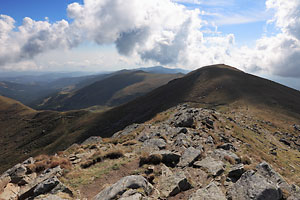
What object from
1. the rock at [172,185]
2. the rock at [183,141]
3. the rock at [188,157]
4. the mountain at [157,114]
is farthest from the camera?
the mountain at [157,114]

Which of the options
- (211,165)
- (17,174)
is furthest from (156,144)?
(17,174)

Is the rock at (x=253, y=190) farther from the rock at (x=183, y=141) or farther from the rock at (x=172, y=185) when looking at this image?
the rock at (x=183, y=141)

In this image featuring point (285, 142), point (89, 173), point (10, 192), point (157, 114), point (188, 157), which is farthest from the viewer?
point (157, 114)

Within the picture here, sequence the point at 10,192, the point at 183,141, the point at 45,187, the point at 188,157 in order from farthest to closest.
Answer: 1. the point at 183,141
2. the point at 188,157
3. the point at 10,192
4. the point at 45,187

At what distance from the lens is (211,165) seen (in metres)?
13.8

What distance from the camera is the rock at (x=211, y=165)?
41.7ft

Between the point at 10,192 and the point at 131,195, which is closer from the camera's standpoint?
the point at 131,195

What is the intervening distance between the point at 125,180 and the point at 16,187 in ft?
29.9

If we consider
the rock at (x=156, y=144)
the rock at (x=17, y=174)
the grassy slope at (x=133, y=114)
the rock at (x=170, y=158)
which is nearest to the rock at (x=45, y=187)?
the rock at (x=17, y=174)

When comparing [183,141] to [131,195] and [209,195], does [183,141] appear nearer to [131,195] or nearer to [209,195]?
[209,195]

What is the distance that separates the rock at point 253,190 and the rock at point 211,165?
237 cm

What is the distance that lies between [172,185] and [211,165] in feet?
15.7

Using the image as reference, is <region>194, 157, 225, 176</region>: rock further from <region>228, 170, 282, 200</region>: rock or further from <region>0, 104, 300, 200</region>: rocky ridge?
<region>228, 170, 282, 200</region>: rock

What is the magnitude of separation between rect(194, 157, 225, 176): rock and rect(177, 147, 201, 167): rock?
1.76ft
